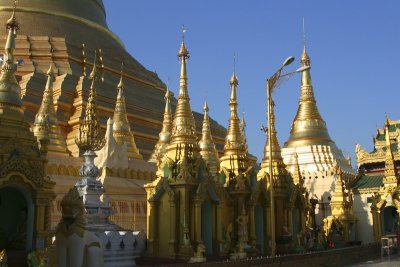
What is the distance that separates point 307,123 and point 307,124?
10 cm

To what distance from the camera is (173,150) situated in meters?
16.1

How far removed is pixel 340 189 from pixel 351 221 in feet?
6.30

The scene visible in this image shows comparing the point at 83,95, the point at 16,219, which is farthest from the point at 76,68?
the point at 16,219

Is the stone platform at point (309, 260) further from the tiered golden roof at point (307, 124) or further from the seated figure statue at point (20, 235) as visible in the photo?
the tiered golden roof at point (307, 124)

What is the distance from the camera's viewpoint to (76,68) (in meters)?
35.6

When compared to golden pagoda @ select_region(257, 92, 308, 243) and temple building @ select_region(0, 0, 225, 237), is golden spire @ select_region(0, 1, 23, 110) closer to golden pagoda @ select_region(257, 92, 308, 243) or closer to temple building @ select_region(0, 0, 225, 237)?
temple building @ select_region(0, 0, 225, 237)

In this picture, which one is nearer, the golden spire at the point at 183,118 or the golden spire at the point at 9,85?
the golden spire at the point at 9,85

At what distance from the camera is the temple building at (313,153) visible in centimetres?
3322

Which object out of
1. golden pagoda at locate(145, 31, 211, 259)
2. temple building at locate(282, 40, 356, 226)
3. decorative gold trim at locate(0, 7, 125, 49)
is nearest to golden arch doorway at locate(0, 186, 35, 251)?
golden pagoda at locate(145, 31, 211, 259)

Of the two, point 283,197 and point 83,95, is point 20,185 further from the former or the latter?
point 83,95

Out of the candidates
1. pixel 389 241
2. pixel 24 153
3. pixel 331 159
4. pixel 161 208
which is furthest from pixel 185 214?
pixel 331 159

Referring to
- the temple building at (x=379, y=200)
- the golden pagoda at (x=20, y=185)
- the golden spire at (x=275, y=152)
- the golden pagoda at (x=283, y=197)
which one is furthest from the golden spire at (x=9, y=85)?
the temple building at (x=379, y=200)

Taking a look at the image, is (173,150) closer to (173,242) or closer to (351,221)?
(173,242)

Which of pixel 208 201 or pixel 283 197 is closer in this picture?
pixel 208 201
